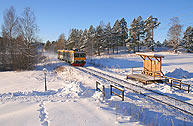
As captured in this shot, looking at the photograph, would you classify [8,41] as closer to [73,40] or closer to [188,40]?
[73,40]

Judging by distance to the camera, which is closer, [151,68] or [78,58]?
[151,68]

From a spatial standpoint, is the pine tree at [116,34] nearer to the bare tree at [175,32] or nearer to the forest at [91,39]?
the forest at [91,39]

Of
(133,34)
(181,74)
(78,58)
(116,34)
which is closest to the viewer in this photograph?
(181,74)

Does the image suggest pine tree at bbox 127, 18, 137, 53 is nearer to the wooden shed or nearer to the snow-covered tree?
the snow-covered tree

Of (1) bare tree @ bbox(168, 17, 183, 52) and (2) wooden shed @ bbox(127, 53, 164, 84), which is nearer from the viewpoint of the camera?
(2) wooden shed @ bbox(127, 53, 164, 84)

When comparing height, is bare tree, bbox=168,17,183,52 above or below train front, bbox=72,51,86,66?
above

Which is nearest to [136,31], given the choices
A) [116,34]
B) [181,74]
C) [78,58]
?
[116,34]

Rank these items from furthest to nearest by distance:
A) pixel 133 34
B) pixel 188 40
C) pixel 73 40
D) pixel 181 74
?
pixel 73 40 → pixel 133 34 → pixel 188 40 → pixel 181 74

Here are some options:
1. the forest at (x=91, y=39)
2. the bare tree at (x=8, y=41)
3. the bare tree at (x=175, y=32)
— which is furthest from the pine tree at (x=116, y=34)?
the bare tree at (x=8, y=41)

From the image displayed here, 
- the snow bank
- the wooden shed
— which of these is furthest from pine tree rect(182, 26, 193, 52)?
the wooden shed

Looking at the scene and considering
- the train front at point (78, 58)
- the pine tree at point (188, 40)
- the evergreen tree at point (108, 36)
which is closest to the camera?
the train front at point (78, 58)

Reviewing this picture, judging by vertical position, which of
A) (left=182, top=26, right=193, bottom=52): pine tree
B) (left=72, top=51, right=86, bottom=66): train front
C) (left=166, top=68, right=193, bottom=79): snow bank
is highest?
(left=182, top=26, right=193, bottom=52): pine tree

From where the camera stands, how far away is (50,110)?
6.10 m

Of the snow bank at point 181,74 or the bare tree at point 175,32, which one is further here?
the bare tree at point 175,32
